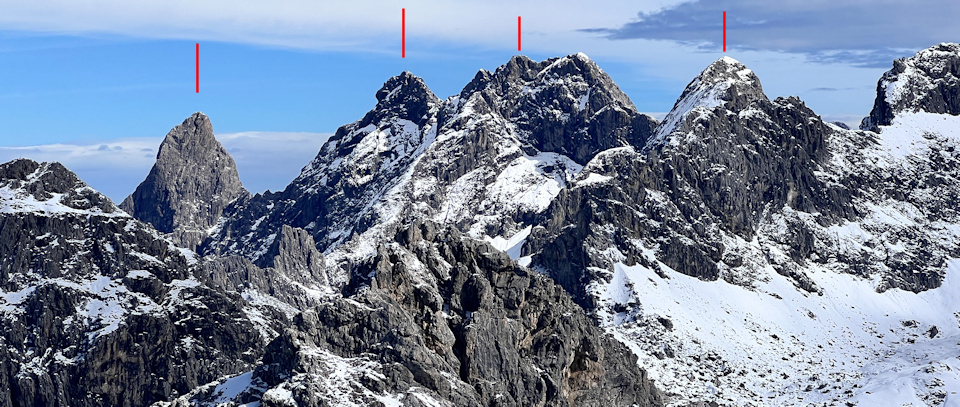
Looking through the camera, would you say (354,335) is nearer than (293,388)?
No

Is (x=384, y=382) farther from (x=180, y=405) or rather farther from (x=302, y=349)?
(x=180, y=405)

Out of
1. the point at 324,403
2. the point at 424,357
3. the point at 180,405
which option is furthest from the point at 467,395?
the point at 180,405

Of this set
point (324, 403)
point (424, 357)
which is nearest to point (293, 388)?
point (324, 403)

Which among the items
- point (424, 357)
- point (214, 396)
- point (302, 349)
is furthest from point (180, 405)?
point (424, 357)

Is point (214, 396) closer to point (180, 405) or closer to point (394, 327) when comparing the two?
point (180, 405)

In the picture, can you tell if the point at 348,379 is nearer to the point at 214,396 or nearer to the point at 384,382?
the point at 384,382

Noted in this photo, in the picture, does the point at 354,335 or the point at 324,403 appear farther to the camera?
the point at 354,335
